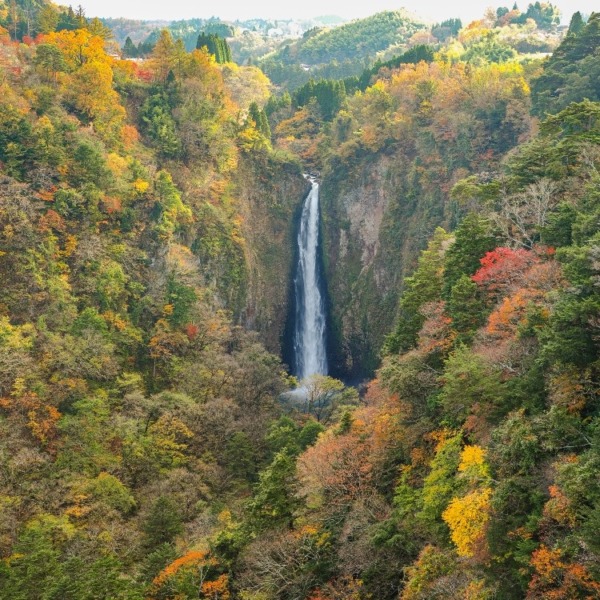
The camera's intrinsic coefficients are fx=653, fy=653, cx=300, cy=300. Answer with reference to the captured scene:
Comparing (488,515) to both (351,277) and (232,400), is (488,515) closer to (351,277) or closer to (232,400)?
(232,400)

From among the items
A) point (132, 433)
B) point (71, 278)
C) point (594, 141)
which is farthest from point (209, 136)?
point (594, 141)

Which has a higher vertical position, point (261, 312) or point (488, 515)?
point (488, 515)

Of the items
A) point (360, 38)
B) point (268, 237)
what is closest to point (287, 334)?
point (268, 237)

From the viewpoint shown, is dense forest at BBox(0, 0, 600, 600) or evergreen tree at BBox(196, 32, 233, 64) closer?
dense forest at BBox(0, 0, 600, 600)

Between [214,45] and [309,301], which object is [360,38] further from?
[309,301]

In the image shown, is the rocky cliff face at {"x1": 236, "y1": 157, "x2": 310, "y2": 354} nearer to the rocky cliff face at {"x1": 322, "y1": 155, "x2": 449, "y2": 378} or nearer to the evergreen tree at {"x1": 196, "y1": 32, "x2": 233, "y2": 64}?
the rocky cliff face at {"x1": 322, "y1": 155, "x2": 449, "y2": 378}

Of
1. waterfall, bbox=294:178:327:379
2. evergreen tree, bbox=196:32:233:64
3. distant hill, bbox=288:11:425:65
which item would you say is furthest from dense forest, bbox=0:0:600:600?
distant hill, bbox=288:11:425:65
